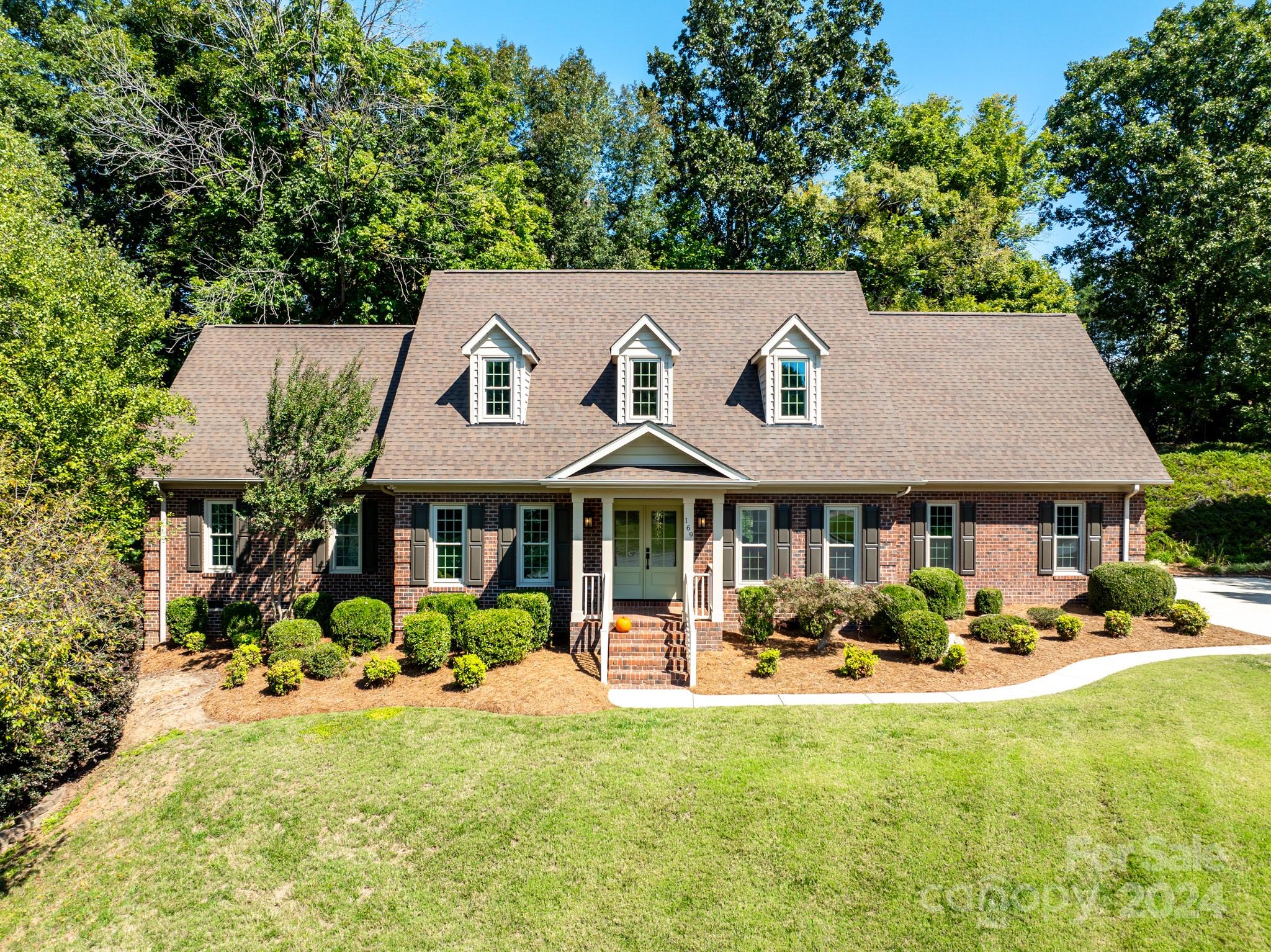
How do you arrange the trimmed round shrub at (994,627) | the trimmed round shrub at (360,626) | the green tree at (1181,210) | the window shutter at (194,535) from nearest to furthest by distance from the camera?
1. the trimmed round shrub at (994,627)
2. the trimmed round shrub at (360,626)
3. the window shutter at (194,535)
4. the green tree at (1181,210)

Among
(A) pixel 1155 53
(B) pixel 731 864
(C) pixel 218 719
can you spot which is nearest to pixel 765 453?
(B) pixel 731 864

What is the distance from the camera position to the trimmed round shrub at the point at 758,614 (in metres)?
13.7

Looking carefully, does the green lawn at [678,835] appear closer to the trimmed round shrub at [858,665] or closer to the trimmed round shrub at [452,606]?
the trimmed round shrub at [858,665]

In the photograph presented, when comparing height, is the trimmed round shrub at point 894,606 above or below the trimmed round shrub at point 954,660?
above

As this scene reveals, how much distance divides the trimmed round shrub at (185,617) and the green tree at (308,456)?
293 centimetres

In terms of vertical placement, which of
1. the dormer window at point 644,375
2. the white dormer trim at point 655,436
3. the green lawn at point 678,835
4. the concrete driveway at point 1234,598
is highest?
the dormer window at point 644,375

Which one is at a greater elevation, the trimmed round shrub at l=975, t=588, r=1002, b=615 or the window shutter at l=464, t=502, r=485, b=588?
the window shutter at l=464, t=502, r=485, b=588

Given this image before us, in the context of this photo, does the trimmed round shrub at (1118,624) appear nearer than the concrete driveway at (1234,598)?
Yes

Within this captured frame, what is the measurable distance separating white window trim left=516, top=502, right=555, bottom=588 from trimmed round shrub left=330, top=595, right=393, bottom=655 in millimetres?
3046

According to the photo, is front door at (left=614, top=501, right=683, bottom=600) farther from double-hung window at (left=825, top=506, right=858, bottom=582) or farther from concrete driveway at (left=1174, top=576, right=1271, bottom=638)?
concrete driveway at (left=1174, top=576, right=1271, bottom=638)

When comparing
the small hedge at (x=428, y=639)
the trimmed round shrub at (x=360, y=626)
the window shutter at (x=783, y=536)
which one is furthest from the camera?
the window shutter at (x=783, y=536)

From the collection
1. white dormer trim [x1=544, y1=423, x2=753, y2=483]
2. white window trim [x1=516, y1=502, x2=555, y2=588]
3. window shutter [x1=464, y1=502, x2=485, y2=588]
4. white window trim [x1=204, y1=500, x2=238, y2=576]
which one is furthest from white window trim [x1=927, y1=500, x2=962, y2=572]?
white window trim [x1=204, y1=500, x2=238, y2=576]

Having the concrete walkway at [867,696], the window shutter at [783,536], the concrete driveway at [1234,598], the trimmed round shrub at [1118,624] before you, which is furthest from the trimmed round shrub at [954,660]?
the concrete driveway at [1234,598]

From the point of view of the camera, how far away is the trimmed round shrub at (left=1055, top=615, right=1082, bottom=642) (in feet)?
45.4
